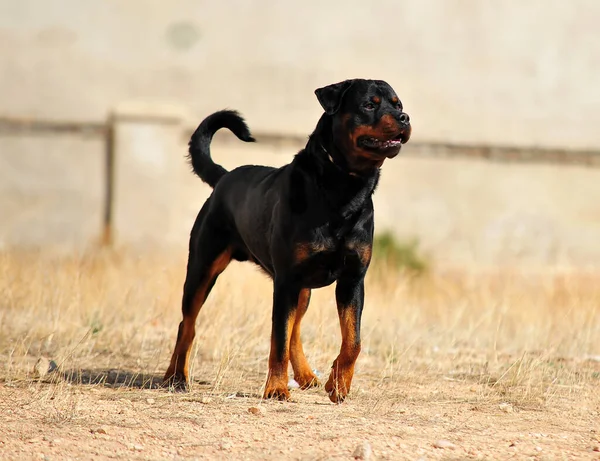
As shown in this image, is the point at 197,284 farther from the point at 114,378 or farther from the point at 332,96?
the point at 332,96

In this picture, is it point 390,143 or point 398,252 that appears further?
point 398,252

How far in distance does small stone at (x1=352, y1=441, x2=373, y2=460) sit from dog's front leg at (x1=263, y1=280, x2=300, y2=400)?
43.2 inches

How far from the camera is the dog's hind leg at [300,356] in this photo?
18.4 ft

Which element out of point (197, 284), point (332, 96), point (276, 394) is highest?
point (332, 96)

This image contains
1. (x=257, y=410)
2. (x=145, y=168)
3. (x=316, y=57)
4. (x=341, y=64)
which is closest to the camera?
(x=257, y=410)

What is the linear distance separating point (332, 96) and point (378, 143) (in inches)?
15.4

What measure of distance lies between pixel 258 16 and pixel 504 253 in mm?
7399

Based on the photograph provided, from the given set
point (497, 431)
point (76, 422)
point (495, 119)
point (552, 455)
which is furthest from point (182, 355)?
point (495, 119)

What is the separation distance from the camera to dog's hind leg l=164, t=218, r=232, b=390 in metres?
5.60

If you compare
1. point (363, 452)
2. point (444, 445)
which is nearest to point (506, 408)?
point (444, 445)

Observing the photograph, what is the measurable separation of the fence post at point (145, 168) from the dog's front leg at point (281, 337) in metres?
10.1

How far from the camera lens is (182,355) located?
559 cm

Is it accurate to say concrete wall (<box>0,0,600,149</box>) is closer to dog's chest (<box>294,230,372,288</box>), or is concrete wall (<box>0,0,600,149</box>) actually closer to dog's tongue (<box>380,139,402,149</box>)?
dog's chest (<box>294,230,372,288</box>)

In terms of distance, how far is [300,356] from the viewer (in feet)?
18.6
